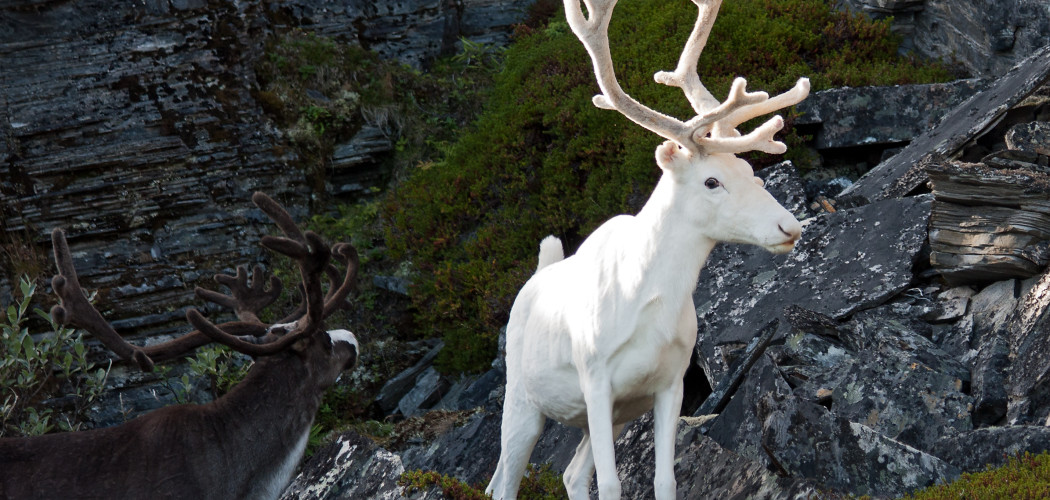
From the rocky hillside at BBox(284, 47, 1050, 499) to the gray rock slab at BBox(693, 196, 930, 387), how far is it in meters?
0.01

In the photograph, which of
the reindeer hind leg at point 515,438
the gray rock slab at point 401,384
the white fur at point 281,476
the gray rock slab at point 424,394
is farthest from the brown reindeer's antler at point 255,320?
the gray rock slab at point 401,384

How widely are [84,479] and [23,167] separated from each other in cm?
715

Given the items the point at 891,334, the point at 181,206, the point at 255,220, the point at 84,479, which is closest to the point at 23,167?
the point at 181,206

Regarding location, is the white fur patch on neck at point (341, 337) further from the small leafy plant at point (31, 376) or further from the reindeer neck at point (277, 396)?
→ the small leafy plant at point (31, 376)

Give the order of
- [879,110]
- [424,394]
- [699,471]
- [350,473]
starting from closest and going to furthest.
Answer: [699,471]
[350,473]
[879,110]
[424,394]

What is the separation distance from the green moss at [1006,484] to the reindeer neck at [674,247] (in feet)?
5.14

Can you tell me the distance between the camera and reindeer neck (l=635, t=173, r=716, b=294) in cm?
480

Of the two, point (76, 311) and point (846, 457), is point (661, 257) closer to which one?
point (846, 457)

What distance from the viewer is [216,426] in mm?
6570

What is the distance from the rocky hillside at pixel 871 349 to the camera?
216 inches

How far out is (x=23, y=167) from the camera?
39.4 ft

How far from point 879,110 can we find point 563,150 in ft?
10.8

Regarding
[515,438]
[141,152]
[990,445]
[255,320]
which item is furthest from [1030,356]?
[141,152]

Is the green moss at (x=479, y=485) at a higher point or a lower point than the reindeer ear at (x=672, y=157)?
lower
